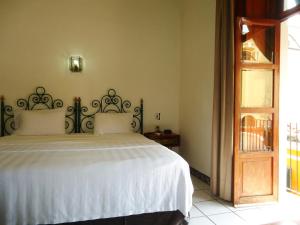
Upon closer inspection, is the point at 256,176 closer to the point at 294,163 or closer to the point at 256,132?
the point at 256,132

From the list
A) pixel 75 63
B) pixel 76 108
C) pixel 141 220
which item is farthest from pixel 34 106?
pixel 141 220

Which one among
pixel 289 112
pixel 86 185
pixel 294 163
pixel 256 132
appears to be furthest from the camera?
pixel 294 163

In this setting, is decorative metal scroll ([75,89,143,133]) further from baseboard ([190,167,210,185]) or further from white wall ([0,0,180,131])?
baseboard ([190,167,210,185])

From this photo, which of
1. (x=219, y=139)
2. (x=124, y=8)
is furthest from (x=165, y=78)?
(x=219, y=139)

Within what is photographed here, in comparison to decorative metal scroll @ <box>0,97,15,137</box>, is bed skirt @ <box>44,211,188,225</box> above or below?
below

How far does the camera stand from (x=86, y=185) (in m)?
2.05

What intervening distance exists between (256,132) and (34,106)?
10.7ft

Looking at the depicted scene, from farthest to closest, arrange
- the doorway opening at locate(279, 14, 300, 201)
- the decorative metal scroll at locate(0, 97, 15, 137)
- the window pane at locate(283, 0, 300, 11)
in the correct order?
the decorative metal scroll at locate(0, 97, 15, 137), the doorway opening at locate(279, 14, 300, 201), the window pane at locate(283, 0, 300, 11)

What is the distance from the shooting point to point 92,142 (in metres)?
3.11

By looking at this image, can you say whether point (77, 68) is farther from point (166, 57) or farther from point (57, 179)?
point (57, 179)

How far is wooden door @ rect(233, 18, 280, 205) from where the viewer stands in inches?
114

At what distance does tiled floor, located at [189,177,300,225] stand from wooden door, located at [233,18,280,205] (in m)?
0.14

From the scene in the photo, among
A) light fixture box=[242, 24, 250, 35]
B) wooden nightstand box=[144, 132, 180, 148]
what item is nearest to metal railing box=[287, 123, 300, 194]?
wooden nightstand box=[144, 132, 180, 148]

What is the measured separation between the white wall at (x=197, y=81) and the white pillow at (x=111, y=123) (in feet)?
3.39
